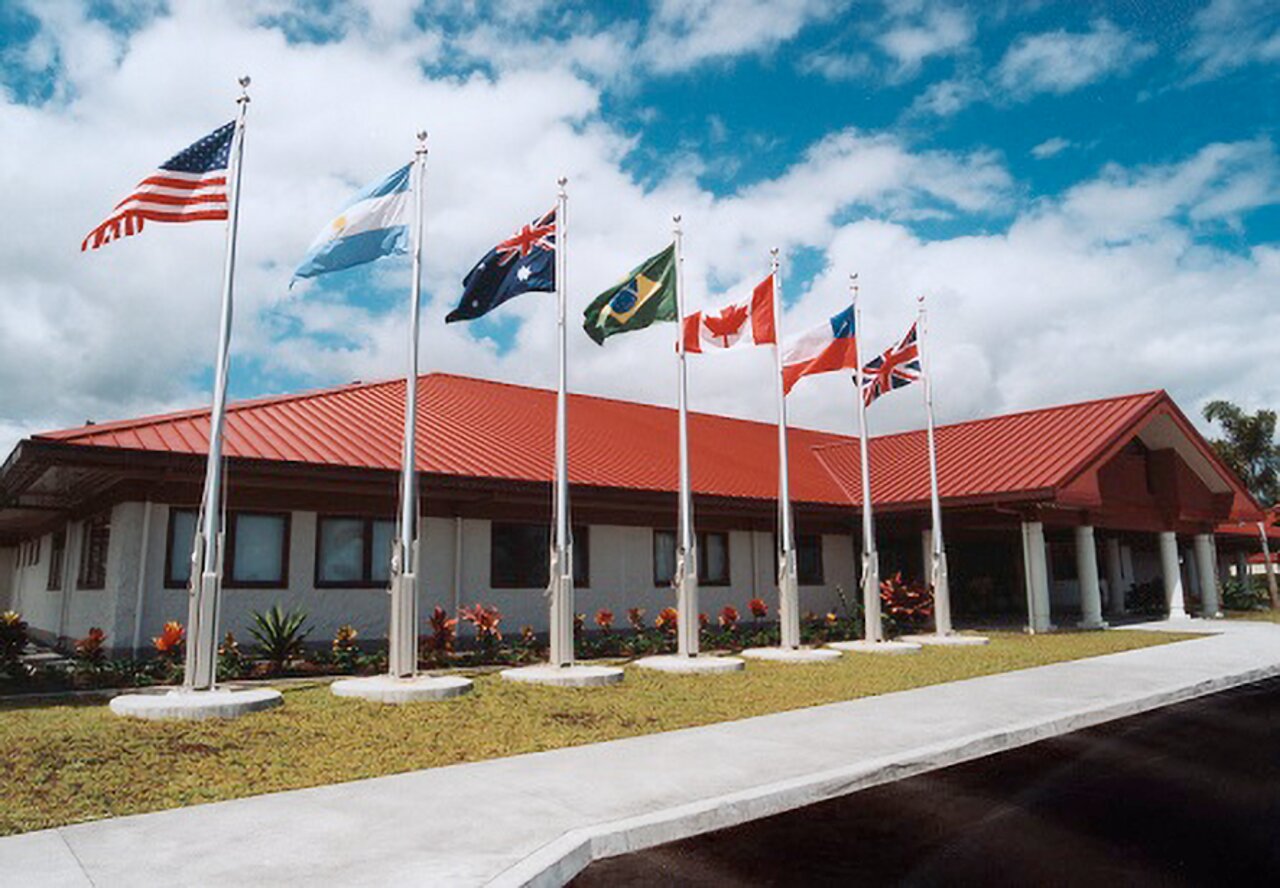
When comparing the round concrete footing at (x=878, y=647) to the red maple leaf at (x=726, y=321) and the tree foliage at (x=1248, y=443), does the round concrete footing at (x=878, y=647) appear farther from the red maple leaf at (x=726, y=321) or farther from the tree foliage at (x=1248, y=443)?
the tree foliage at (x=1248, y=443)

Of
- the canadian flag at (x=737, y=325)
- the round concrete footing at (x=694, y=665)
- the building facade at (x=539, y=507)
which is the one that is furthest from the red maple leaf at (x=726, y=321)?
the round concrete footing at (x=694, y=665)

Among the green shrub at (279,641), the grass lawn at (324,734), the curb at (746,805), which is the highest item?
the green shrub at (279,641)

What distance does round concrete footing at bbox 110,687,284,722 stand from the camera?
10453mm

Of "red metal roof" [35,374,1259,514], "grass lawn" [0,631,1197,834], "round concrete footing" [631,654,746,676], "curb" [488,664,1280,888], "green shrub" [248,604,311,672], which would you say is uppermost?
"red metal roof" [35,374,1259,514]

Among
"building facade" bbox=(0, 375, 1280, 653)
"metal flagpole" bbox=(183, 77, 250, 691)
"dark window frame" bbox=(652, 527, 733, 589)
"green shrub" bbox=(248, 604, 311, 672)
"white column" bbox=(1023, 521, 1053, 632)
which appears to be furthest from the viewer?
"white column" bbox=(1023, 521, 1053, 632)

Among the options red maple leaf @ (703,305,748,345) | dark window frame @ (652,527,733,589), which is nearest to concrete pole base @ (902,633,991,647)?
dark window frame @ (652,527,733,589)

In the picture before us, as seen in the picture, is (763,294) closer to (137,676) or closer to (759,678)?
(759,678)

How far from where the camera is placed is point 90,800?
7113 mm

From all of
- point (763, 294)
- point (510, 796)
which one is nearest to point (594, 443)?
point (763, 294)

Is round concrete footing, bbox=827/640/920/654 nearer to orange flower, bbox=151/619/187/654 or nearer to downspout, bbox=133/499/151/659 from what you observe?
orange flower, bbox=151/619/187/654

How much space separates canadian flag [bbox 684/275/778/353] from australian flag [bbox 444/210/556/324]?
3.16m

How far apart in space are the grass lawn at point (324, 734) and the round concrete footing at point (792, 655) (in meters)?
1.62

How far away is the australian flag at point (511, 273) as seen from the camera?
47.1ft

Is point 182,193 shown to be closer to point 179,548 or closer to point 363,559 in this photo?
point 179,548
